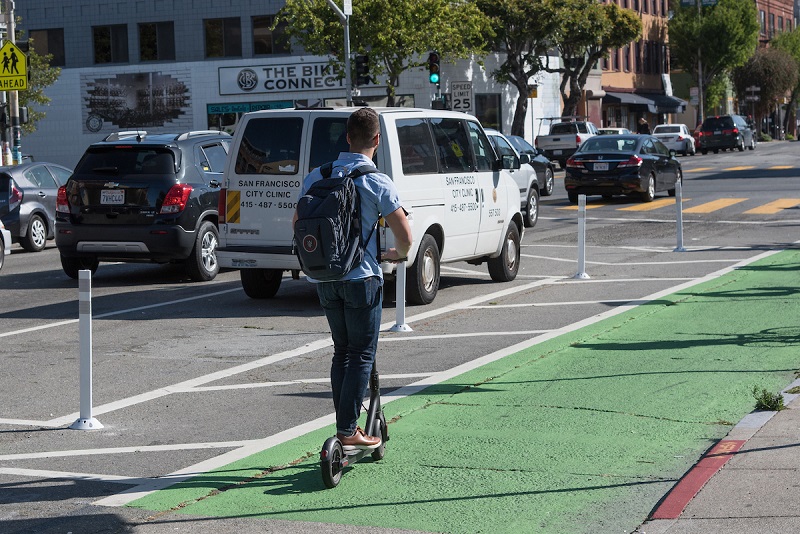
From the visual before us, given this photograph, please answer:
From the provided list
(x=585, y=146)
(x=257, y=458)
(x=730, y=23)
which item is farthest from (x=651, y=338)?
(x=730, y=23)

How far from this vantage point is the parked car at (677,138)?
60656 millimetres

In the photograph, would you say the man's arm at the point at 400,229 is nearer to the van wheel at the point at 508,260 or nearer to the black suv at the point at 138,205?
the van wheel at the point at 508,260

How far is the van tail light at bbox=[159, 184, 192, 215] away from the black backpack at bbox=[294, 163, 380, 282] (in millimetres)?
9657

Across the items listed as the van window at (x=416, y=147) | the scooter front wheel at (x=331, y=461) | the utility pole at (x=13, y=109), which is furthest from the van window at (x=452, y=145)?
the utility pole at (x=13, y=109)

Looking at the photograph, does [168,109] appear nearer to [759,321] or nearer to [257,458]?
[759,321]

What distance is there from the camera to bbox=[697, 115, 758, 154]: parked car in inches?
2478

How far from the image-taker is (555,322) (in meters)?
12.1

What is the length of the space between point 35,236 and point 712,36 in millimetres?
68465

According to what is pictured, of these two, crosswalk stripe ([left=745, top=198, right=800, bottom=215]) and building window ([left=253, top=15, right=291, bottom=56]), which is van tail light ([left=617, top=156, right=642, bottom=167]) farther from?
building window ([left=253, top=15, right=291, bottom=56])

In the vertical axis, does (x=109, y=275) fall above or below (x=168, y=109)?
below

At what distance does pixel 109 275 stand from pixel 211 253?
181 centimetres

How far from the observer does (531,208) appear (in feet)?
80.2

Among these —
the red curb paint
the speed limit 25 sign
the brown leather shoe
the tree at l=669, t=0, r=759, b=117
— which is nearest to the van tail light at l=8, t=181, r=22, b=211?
the brown leather shoe

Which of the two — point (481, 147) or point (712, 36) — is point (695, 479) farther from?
point (712, 36)
